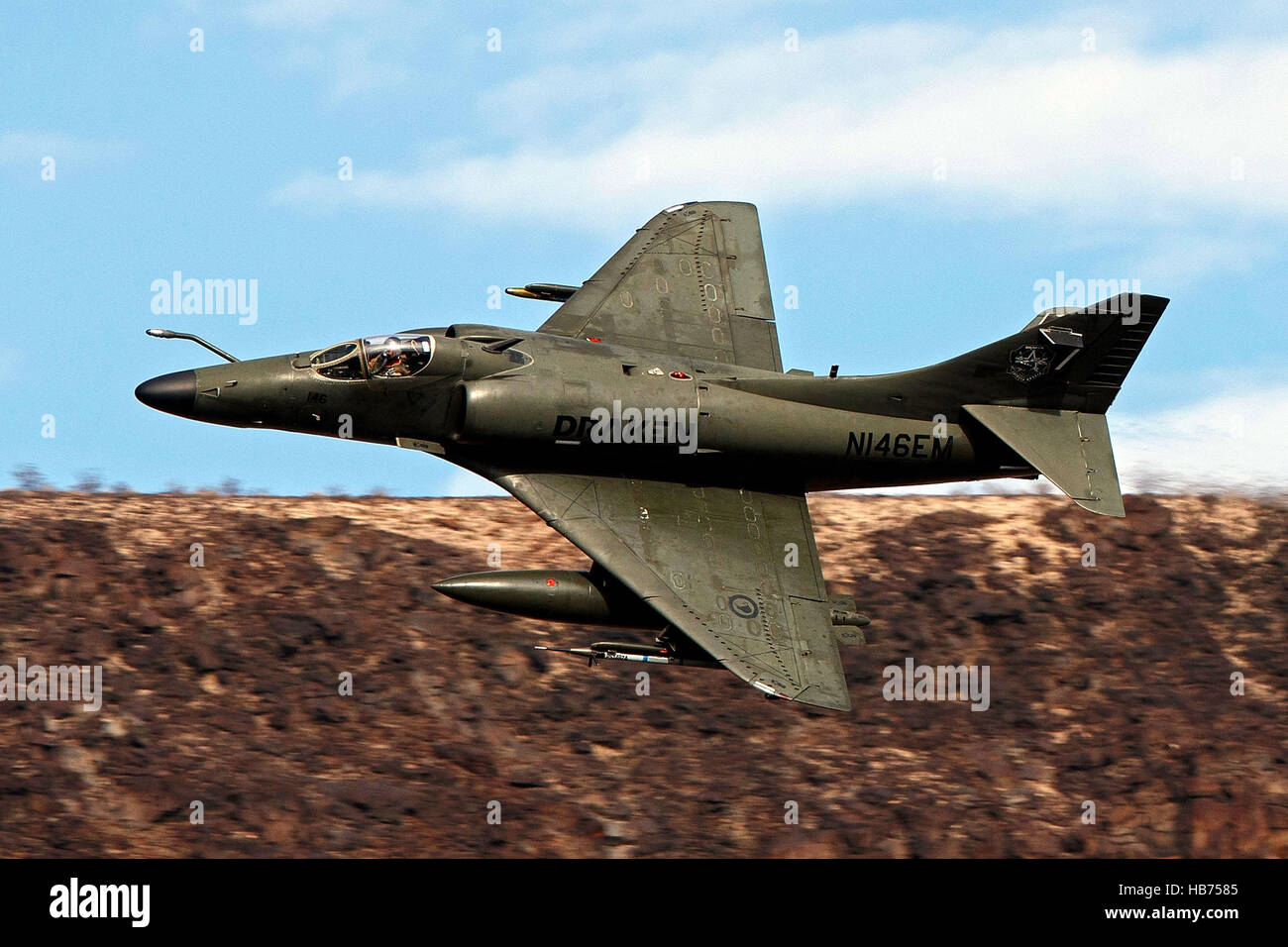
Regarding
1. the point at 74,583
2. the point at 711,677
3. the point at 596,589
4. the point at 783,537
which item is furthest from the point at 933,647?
the point at 74,583

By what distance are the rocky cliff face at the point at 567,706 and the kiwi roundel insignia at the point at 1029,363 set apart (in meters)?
6.13

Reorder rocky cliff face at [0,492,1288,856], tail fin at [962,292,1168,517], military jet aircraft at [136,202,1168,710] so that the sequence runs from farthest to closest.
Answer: tail fin at [962,292,1168,517]
rocky cliff face at [0,492,1288,856]
military jet aircraft at [136,202,1168,710]

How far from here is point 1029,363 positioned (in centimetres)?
2169

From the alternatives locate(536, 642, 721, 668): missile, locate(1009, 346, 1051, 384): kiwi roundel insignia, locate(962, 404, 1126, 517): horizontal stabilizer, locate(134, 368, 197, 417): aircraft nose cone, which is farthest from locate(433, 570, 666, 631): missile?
locate(1009, 346, 1051, 384): kiwi roundel insignia

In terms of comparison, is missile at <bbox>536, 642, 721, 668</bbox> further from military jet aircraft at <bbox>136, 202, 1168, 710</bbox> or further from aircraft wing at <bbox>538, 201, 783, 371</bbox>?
aircraft wing at <bbox>538, 201, 783, 371</bbox>

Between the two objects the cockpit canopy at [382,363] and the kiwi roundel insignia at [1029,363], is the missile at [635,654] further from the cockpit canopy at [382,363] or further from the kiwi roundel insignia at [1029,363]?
the kiwi roundel insignia at [1029,363]

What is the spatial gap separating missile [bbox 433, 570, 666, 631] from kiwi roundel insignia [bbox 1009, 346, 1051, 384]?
6.60 meters

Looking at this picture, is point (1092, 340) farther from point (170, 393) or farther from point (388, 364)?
point (170, 393)

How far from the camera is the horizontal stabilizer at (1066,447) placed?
2134 cm

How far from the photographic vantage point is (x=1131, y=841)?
2239 centimetres

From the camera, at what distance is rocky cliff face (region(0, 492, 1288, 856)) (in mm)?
21234

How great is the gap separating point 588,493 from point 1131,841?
32.5 feet

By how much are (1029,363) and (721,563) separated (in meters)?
5.57

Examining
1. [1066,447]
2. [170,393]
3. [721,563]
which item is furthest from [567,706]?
[1066,447]
